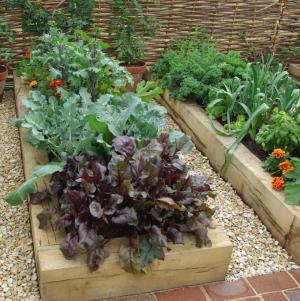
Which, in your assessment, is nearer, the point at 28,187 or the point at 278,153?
the point at 28,187

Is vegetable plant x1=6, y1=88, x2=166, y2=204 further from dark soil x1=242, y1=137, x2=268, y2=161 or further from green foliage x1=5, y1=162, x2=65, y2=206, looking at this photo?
dark soil x1=242, y1=137, x2=268, y2=161

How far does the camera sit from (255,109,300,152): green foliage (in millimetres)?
3107

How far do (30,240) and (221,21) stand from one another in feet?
13.2

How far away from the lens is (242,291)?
7.85ft

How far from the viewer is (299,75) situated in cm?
586

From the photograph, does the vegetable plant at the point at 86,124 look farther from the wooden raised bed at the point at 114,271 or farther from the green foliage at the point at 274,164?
the green foliage at the point at 274,164

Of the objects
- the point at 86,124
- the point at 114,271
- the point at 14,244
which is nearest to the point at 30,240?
the point at 14,244

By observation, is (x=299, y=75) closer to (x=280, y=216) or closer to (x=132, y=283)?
(x=280, y=216)

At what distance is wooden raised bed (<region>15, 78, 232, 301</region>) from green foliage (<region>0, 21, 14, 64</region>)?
9.03 feet

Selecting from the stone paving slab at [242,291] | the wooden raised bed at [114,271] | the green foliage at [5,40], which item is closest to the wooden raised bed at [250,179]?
the stone paving slab at [242,291]

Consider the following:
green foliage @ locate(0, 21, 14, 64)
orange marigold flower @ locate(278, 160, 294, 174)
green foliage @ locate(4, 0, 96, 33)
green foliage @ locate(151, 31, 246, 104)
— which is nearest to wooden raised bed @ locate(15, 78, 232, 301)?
orange marigold flower @ locate(278, 160, 294, 174)

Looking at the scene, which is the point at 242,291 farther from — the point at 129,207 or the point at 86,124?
the point at 86,124

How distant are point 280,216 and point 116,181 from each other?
1175 millimetres

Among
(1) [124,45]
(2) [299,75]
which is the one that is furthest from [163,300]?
(2) [299,75]
